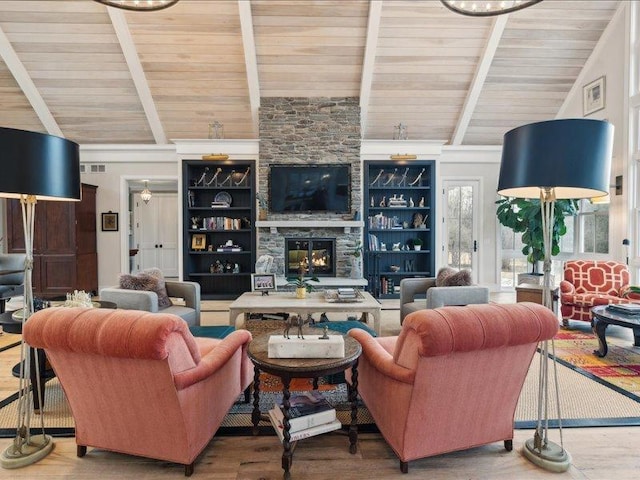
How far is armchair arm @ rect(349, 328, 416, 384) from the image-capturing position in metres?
1.75

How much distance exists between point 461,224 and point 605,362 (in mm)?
3974

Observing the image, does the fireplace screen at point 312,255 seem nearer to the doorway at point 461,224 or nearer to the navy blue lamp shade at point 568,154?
the doorway at point 461,224

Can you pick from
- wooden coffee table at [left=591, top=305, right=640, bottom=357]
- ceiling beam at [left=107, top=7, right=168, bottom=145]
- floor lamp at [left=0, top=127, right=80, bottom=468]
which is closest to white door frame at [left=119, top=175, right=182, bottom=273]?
ceiling beam at [left=107, top=7, right=168, bottom=145]

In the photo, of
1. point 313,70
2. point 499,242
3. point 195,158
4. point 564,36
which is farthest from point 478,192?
point 195,158

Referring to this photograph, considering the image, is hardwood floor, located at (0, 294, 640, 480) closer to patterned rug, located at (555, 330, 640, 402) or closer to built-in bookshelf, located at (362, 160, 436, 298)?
patterned rug, located at (555, 330, 640, 402)

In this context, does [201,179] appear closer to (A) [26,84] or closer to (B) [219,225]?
(B) [219,225]

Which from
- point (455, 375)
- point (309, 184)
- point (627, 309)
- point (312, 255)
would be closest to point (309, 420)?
point (455, 375)

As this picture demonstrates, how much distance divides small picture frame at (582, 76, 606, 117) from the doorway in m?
2.05

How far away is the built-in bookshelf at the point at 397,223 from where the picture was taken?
6.40 m

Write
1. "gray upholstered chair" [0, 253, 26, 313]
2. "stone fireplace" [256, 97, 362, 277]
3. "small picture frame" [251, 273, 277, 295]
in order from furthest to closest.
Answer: "stone fireplace" [256, 97, 362, 277] → "gray upholstered chair" [0, 253, 26, 313] → "small picture frame" [251, 273, 277, 295]

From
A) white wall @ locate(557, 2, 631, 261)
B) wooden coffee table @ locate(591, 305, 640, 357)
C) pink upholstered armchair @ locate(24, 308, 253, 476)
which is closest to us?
pink upholstered armchair @ locate(24, 308, 253, 476)

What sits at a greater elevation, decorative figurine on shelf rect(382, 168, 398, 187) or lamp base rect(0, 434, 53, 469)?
decorative figurine on shelf rect(382, 168, 398, 187)

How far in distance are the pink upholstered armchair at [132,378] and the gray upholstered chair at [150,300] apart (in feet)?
4.98

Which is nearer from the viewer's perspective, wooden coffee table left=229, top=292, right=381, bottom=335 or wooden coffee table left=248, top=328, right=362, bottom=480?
wooden coffee table left=248, top=328, right=362, bottom=480
